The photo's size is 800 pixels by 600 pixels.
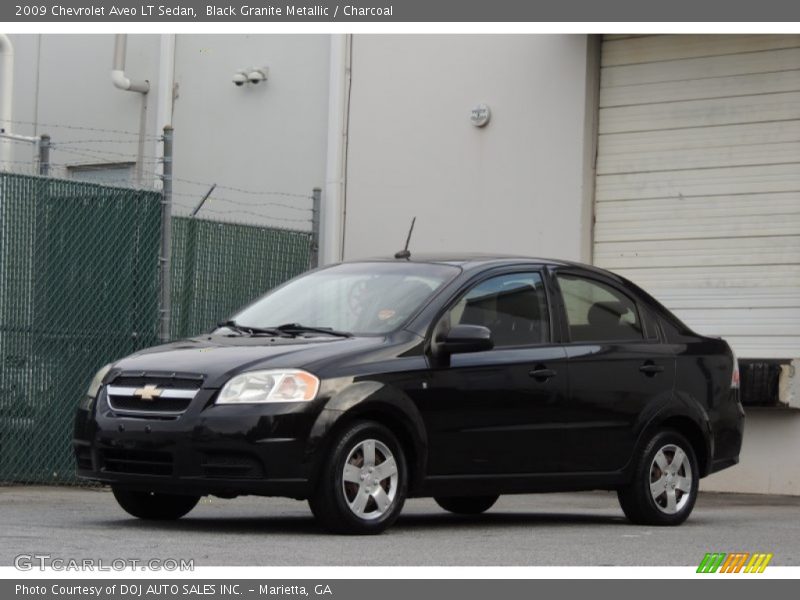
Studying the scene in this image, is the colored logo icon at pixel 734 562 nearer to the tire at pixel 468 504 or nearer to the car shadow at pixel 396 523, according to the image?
the car shadow at pixel 396 523

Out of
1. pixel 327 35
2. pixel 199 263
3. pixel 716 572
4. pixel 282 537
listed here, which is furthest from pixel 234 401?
pixel 327 35

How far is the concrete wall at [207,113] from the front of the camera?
19.4 meters

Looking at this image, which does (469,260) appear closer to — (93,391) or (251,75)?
(93,391)

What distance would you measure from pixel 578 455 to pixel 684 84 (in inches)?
266

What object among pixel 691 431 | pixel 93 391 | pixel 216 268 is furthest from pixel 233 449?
pixel 216 268

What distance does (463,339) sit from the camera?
9.96 meters

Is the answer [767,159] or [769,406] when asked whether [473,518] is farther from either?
[767,159]

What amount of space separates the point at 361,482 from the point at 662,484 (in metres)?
2.65

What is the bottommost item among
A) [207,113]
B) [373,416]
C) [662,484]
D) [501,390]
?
[662,484]

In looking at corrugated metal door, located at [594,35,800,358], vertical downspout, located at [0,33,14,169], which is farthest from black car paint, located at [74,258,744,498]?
vertical downspout, located at [0,33,14,169]

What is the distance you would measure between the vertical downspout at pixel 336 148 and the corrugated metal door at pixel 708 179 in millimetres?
3077

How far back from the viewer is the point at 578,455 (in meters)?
10.8

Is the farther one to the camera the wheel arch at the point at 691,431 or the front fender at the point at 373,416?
the wheel arch at the point at 691,431
